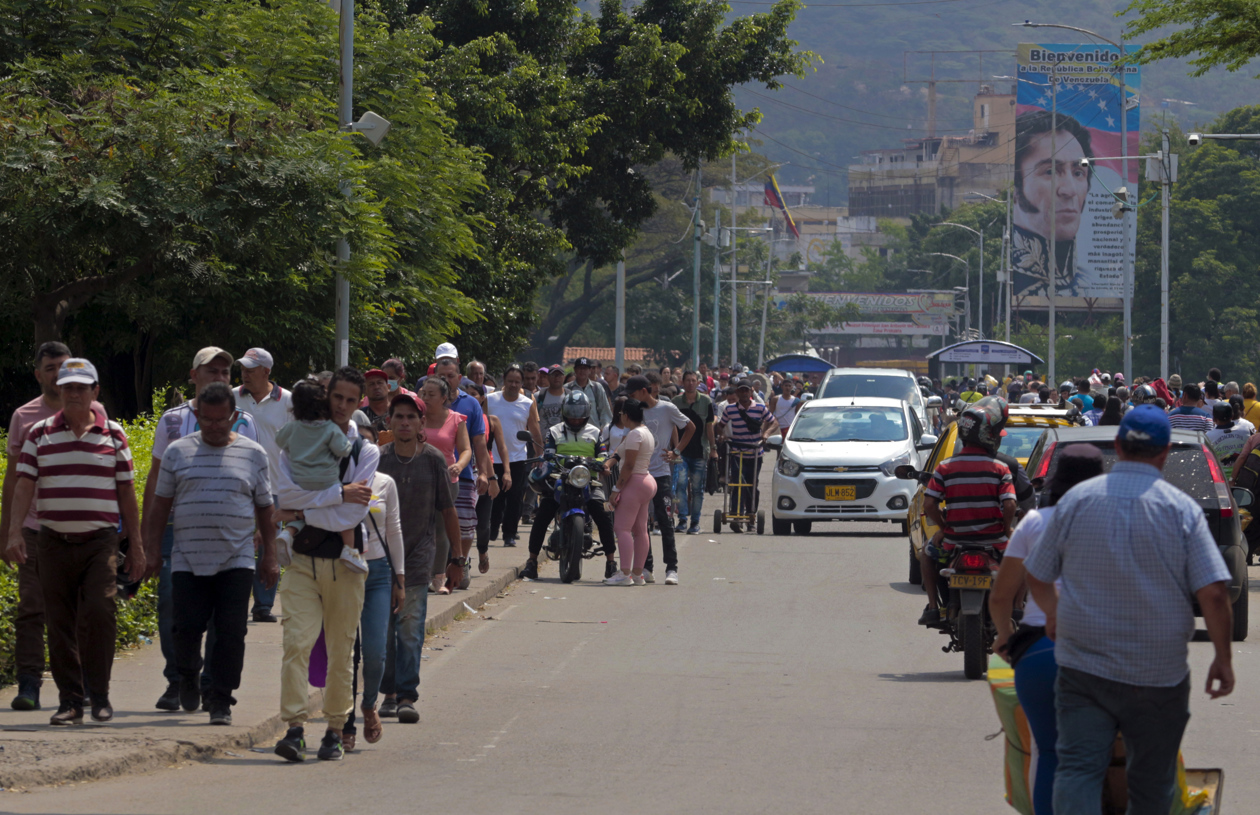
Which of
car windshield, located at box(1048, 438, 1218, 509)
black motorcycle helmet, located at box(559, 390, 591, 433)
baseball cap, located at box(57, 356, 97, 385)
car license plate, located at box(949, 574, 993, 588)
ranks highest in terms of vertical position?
baseball cap, located at box(57, 356, 97, 385)

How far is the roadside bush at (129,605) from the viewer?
28.6 feet

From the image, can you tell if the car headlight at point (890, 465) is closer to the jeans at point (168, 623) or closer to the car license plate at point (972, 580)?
the car license plate at point (972, 580)

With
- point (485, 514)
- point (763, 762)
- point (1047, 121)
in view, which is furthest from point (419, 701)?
point (1047, 121)

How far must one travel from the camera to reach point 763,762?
24.8ft

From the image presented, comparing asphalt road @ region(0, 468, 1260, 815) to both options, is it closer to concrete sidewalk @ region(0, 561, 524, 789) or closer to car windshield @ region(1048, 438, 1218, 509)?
concrete sidewalk @ region(0, 561, 524, 789)

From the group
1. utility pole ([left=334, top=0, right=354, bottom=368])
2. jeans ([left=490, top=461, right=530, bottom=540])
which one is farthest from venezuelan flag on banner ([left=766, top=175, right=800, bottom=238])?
jeans ([left=490, top=461, right=530, bottom=540])

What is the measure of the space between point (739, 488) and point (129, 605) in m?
11.7

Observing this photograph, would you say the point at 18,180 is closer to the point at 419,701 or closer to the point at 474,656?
the point at 474,656

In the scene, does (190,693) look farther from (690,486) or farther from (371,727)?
(690,486)

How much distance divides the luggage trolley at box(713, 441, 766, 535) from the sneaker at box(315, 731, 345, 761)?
13008 mm

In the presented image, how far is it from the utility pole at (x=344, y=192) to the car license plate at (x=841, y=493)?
6419mm

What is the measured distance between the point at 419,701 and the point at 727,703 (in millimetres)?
1741

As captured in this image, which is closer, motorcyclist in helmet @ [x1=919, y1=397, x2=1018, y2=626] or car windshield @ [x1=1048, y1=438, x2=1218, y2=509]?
motorcyclist in helmet @ [x1=919, y1=397, x2=1018, y2=626]

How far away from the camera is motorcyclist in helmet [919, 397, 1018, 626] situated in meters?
9.85
